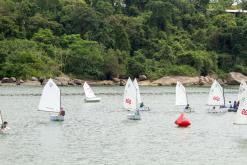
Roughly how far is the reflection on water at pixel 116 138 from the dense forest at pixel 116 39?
4812 centimetres

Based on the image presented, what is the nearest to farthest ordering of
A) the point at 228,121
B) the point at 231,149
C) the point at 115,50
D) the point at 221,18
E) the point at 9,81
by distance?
1. the point at 231,149
2. the point at 228,121
3. the point at 9,81
4. the point at 115,50
5. the point at 221,18

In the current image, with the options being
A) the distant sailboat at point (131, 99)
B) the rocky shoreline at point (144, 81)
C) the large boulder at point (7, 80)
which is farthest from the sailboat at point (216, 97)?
the large boulder at point (7, 80)

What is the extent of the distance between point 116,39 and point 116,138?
87072 millimetres

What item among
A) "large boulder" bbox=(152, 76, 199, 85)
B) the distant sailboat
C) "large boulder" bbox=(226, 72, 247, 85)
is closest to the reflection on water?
the distant sailboat

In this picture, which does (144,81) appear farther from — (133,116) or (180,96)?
(133,116)

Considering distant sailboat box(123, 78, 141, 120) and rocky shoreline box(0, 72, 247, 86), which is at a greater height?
distant sailboat box(123, 78, 141, 120)

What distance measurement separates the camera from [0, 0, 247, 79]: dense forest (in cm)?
12281

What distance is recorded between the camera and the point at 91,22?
130 meters

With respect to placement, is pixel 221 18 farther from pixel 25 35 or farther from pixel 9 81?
pixel 9 81

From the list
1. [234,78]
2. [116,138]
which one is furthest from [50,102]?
[234,78]

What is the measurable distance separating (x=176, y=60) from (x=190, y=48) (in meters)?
7.54

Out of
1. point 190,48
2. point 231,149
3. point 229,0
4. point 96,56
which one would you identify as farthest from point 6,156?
point 229,0

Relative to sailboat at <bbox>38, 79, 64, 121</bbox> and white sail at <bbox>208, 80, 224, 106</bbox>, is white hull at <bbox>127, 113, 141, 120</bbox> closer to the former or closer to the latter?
sailboat at <bbox>38, 79, 64, 121</bbox>

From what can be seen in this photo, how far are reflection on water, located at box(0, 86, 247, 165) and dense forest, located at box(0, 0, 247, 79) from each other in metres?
48.1
